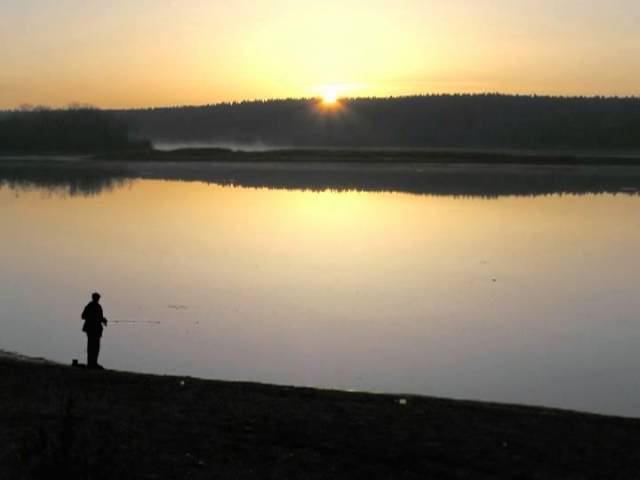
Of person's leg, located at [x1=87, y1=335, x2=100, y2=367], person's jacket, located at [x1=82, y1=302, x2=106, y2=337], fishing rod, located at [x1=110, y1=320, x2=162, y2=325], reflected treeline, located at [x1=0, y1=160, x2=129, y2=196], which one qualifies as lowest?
reflected treeline, located at [x1=0, y1=160, x2=129, y2=196]

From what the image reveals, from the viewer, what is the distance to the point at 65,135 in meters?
83.7

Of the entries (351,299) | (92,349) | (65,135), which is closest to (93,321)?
(92,349)

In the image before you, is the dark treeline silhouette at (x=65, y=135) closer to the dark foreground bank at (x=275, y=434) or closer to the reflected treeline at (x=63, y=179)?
the reflected treeline at (x=63, y=179)

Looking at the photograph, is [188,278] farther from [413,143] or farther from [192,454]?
[413,143]

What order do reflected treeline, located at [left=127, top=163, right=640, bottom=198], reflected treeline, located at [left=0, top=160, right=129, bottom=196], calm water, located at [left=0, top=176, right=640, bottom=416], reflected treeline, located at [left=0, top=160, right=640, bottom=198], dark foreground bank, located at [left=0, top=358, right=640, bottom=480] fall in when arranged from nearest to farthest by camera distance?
dark foreground bank, located at [left=0, top=358, right=640, bottom=480] < calm water, located at [left=0, top=176, right=640, bottom=416] < reflected treeline, located at [left=0, top=160, right=129, bottom=196] < reflected treeline, located at [left=127, top=163, right=640, bottom=198] < reflected treeline, located at [left=0, top=160, right=640, bottom=198]

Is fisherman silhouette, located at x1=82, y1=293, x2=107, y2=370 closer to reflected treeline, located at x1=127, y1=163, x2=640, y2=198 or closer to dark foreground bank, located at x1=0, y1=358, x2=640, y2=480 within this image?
dark foreground bank, located at x1=0, y1=358, x2=640, y2=480

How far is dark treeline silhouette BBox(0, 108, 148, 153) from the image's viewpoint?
81.2 metres

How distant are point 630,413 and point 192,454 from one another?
13.4 feet

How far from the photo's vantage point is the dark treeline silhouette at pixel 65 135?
81.2m

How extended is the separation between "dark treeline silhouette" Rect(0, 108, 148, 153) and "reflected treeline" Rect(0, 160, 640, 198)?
49.5ft

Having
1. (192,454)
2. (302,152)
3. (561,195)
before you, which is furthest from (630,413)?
(302,152)

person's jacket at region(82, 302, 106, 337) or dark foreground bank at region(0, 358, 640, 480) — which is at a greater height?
person's jacket at region(82, 302, 106, 337)

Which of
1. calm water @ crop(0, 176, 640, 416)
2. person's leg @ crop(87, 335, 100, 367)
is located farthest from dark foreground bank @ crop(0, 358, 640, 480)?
calm water @ crop(0, 176, 640, 416)

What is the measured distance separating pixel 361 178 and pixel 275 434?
41.3m
